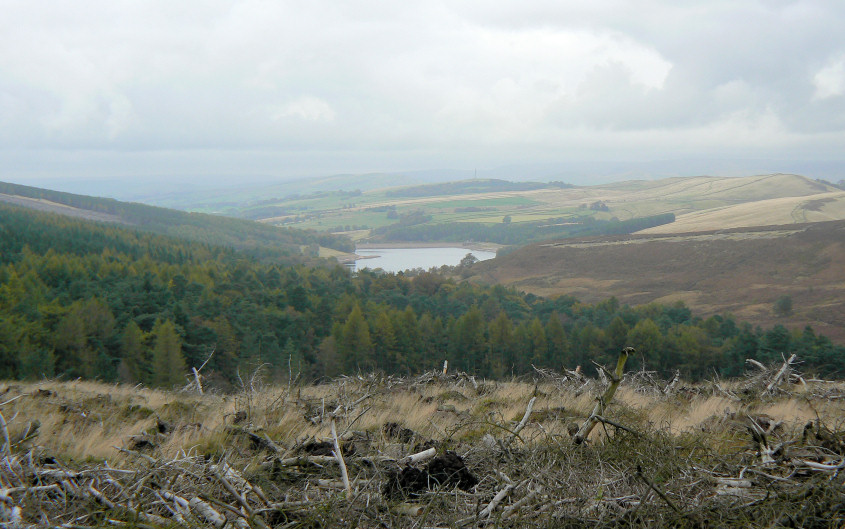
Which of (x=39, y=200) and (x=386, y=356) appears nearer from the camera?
(x=386, y=356)

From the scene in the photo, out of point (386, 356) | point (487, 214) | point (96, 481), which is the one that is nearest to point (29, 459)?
point (96, 481)

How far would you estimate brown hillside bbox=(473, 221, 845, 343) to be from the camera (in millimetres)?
56688

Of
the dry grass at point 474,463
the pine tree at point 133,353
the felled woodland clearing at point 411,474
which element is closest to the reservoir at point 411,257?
the pine tree at point 133,353

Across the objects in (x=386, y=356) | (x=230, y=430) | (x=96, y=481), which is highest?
(x=96, y=481)

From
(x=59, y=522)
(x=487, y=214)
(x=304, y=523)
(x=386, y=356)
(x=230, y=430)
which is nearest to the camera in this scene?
(x=59, y=522)

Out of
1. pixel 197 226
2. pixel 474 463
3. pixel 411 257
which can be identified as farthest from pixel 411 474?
pixel 197 226

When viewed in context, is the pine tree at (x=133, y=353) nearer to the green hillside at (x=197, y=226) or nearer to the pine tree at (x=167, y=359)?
the pine tree at (x=167, y=359)

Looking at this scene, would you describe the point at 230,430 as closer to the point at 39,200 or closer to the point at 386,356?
the point at 386,356

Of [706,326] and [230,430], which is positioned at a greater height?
[230,430]

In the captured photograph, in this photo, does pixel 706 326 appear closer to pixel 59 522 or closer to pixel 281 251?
pixel 59 522

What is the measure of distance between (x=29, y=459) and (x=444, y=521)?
2.83 metres

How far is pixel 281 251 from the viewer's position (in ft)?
373

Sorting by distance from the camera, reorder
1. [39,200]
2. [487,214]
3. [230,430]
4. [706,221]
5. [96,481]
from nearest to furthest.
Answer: [96,481]
[230,430]
[706,221]
[39,200]
[487,214]

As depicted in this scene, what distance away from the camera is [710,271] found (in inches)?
2817
